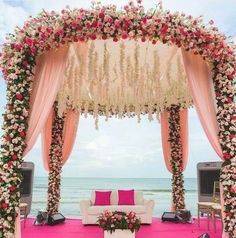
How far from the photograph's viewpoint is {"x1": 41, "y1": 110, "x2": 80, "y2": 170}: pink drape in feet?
31.6

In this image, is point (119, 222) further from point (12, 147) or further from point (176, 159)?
point (176, 159)

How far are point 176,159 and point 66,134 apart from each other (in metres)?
3.35

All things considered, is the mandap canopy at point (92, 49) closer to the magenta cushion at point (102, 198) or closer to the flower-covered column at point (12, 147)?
the flower-covered column at point (12, 147)

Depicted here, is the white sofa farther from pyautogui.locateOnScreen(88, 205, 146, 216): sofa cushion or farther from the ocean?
the ocean

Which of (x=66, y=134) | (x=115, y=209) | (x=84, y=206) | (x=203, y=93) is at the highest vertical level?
(x=203, y=93)

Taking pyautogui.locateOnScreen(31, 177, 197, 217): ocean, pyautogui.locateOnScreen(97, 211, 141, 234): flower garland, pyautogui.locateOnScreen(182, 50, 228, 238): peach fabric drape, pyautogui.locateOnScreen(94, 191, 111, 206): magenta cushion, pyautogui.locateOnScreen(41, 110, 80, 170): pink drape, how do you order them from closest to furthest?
1. pyautogui.locateOnScreen(182, 50, 228, 238): peach fabric drape
2. pyautogui.locateOnScreen(97, 211, 141, 234): flower garland
3. pyautogui.locateOnScreen(94, 191, 111, 206): magenta cushion
4. pyautogui.locateOnScreen(41, 110, 80, 170): pink drape
5. pyautogui.locateOnScreen(31, 177, 197, 217): ocean

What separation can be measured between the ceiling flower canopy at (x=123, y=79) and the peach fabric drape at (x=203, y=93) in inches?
41.0

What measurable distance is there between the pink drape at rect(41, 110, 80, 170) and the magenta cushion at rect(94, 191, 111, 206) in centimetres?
144

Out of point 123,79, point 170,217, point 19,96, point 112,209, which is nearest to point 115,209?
point 112,209

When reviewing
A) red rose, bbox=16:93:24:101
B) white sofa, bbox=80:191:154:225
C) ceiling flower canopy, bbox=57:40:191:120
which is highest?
ceiling flower canopy, bbox=57:40:191:120

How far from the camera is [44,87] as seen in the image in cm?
533

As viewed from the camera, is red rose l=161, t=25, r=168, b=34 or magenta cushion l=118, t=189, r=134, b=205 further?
magenta cushion l=118, t=189, r=134, b=205

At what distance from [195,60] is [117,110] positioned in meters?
4.95

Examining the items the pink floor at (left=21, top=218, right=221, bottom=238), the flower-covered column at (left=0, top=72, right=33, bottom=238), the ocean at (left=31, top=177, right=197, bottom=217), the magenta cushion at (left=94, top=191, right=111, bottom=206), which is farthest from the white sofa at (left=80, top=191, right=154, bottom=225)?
the flower-covered column at (left=0, top=72, right=33, bottom=238)
